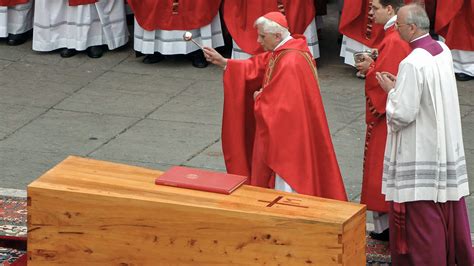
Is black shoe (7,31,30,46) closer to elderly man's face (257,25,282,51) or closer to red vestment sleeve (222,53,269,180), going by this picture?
red vestment sleeve (222,53,269,180)

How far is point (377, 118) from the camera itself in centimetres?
923

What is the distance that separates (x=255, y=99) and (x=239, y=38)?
3.93 m

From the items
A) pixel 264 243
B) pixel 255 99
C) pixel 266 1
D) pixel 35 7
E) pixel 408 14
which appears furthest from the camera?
pixel 35 7

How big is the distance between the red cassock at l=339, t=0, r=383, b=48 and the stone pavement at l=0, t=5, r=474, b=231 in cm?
44

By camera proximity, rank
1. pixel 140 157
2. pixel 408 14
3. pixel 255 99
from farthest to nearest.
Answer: pixel 140 157
pixel 255 99
pixel 408 14

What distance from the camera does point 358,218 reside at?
7.75 metres

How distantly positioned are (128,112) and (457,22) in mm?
3147

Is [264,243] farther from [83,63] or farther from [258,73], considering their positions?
[83,63]

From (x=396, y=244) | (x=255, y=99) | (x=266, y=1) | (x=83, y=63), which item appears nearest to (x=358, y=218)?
(x=396, y=244)

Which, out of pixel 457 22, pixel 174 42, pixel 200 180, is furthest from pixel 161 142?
pixel 200 180

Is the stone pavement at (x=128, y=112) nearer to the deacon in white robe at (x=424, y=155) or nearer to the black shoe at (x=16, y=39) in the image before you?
the black shoe at (x=16, y=39)

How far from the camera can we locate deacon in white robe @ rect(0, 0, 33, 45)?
14062mm

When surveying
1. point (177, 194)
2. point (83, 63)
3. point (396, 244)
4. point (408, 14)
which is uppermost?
point (408, 14)

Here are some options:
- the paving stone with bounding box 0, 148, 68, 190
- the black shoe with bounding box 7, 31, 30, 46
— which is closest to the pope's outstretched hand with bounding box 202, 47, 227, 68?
the paving stone with bounding box 0, 148, 68, 190
